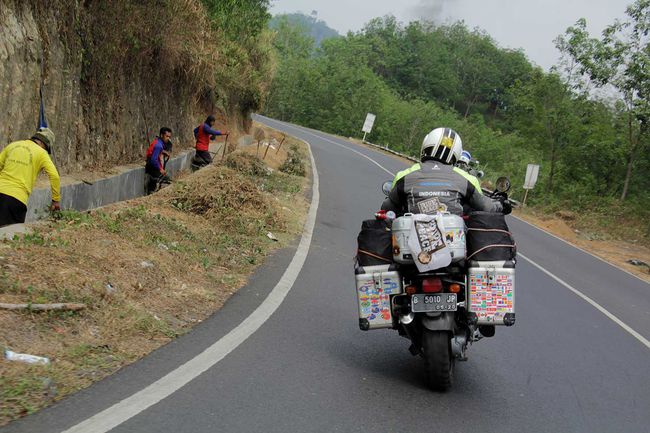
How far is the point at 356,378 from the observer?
5.81m

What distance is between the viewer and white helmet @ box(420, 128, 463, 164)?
623cm

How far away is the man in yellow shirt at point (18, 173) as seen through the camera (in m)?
8.49

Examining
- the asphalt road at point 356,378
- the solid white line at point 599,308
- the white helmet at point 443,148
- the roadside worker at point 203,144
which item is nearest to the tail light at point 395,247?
the white helmet at point 443,148

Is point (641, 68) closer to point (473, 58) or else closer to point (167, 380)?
point (167, 380)

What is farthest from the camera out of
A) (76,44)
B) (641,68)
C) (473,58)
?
(473,58)

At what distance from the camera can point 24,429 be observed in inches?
152

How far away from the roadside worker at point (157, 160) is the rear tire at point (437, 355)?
1029 centimetres

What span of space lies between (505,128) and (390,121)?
118 ft

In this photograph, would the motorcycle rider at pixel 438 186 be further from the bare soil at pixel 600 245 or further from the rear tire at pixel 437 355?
the bare soil at pixel 600 245

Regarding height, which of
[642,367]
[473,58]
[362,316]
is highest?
[473,58]

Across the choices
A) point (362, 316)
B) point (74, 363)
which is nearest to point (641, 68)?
point (362, 316)

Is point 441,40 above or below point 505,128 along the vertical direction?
above

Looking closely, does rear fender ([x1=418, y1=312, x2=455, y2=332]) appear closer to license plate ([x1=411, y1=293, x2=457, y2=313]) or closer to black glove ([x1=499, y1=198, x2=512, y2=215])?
license plate ([x1=411, y1=293, x2=457, y2=313])

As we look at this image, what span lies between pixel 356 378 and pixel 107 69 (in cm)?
1052
